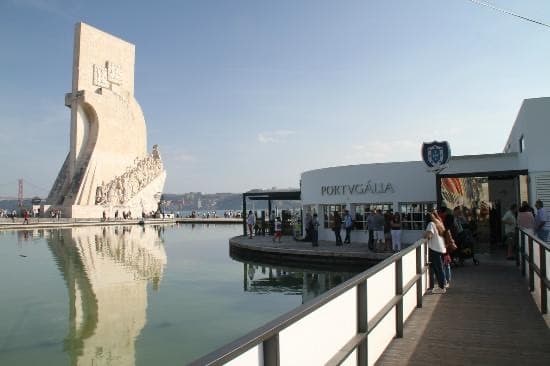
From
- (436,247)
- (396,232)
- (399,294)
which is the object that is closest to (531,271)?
(436,247)

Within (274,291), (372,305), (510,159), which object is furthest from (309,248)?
(372,305)

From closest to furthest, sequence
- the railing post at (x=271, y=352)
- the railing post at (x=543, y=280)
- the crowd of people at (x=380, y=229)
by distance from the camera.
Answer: the railing post at (x=271, y=352), the railing post at (x=543, y=280), the crowd of people at (x=380, y=229)

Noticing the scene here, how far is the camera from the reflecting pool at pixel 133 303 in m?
8.28

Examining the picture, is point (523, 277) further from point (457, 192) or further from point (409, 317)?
point (457, 192)

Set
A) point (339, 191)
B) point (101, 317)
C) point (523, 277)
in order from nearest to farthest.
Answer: point (523, 277)
point (101, 317)
point (339, 191)

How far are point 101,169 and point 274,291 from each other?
4797 cm

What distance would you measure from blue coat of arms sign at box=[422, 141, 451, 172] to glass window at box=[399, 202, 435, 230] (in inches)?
241

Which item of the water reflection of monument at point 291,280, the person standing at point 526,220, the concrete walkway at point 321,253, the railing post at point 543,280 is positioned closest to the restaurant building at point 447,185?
the concrete walkway at point 321,253

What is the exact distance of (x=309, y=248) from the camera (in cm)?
1830

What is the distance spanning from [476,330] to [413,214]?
11.9 m

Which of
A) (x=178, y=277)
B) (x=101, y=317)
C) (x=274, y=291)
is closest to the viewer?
(x=101, y=317)

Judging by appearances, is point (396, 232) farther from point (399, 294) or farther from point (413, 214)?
point (399, 294)

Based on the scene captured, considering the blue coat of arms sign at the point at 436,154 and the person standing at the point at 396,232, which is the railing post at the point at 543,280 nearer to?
the blue coat of arms sign at the point at 436,154

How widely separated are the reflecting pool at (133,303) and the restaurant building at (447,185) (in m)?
3.74
